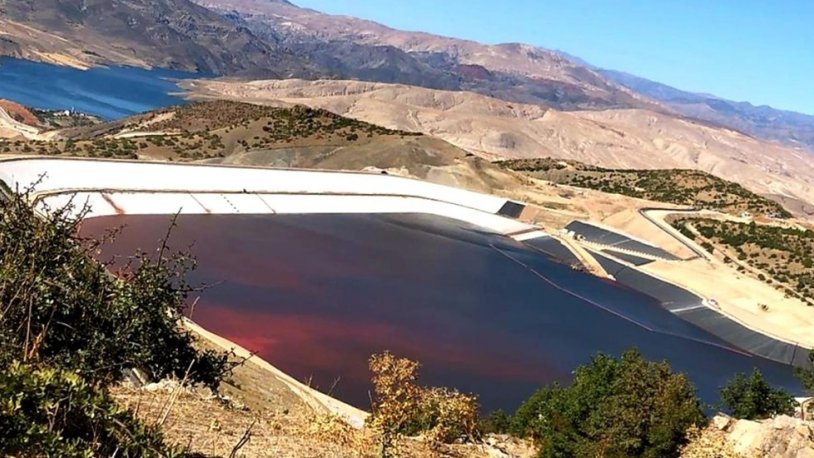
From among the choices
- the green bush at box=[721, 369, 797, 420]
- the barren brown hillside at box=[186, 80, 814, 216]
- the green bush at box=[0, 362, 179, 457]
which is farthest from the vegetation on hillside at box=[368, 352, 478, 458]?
the barren brown hillside at box=[186, 80, 814, 216]

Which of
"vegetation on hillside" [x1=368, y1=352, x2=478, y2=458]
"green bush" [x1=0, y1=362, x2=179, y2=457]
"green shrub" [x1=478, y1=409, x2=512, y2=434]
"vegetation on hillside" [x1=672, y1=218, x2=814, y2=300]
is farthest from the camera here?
"vegetation on hillside" [x1=672, y1=218, x2=814, y2=300]

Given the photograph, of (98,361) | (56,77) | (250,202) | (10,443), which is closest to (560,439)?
(98,361)

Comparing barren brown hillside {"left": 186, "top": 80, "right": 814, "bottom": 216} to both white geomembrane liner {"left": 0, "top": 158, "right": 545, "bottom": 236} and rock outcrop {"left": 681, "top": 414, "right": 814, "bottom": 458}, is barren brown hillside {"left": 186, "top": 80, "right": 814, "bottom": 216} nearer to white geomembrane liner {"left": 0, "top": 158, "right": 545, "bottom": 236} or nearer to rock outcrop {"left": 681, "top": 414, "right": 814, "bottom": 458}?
white geomembrane liner {"left": 0, "top": 158, "right": 545, "bottom": 236}

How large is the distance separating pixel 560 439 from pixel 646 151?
18866 cm

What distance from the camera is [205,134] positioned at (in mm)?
72125

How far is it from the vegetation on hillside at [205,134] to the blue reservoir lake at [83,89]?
123 ft

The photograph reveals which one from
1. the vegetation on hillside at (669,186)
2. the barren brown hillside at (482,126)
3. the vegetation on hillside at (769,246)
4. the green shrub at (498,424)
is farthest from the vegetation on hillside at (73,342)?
the barren brown hillside at (482,126)

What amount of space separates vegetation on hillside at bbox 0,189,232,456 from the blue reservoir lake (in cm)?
11512

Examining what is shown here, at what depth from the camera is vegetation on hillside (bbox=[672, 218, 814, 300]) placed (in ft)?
175

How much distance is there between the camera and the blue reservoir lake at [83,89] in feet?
401

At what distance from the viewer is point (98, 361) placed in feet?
33.2

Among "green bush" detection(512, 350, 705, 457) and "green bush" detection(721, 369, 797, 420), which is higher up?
"green bush" detection(512, 350, 705, 457)

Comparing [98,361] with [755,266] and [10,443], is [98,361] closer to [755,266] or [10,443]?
[10,443]

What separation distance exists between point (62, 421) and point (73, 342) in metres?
4.43
